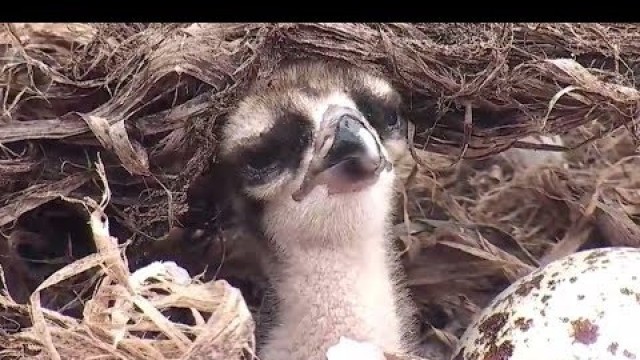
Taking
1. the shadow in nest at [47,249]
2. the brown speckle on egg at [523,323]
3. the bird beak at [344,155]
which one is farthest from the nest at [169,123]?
the brown speckle on egg at [523,323]

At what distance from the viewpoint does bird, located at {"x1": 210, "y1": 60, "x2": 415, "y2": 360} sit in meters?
1.37

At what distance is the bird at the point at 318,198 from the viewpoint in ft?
4.49

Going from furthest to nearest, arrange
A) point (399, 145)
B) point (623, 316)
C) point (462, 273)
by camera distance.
Result: 1. point (462, 273)
2. point (399, 145)
3. point (623, 316)

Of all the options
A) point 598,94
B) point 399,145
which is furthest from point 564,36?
point 399,145

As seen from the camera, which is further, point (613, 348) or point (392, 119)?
point (392, 119)

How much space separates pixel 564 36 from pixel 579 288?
1.22 ft

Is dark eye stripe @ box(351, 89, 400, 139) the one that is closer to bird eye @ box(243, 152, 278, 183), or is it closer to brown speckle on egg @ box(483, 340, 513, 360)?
bird eye @ box(243, 152, 278, 183)

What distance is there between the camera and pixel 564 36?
146 centimetres

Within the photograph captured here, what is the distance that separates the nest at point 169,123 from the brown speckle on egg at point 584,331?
1.06 ft

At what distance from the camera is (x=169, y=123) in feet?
4.58

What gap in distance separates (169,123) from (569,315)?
579 millimetres

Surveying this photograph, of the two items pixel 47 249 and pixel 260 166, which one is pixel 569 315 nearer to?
pixel 260 166

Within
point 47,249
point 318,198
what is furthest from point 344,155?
point 47,249
